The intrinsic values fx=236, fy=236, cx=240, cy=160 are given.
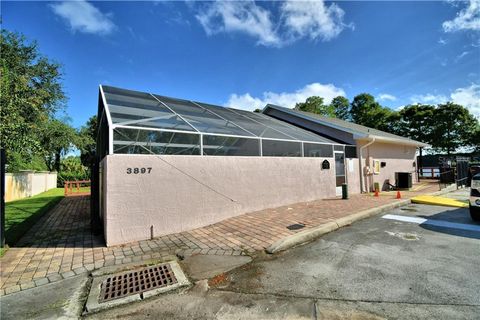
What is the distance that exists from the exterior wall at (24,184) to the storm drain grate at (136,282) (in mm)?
13593

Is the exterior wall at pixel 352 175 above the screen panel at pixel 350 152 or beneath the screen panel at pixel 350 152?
beneath

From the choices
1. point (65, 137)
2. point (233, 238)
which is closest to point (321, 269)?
point (233, 238)

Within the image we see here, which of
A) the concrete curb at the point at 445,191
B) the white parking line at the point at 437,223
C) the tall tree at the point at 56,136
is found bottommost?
the white parking line at the point at 437,223

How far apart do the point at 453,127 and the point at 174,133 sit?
3056 cm

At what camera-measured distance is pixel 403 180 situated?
14117mm

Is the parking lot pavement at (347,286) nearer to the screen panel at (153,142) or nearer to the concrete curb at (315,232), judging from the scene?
the concrete curb at (315,232)

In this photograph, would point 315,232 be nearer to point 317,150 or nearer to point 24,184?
point 317,150

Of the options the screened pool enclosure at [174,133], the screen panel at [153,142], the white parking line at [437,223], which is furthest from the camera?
the white parking line at [437,223]

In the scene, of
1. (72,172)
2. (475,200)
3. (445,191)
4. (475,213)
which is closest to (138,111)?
(475,200)

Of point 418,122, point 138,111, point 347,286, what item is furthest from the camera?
point 418,122

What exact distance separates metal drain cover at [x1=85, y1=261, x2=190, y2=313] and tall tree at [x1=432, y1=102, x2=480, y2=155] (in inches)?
1225

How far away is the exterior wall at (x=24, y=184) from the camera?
12.8 metres

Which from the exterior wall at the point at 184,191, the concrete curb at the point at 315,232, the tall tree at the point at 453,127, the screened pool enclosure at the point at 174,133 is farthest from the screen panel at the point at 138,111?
the tall tree at the point at 453,127

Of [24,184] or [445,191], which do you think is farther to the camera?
[24,184]
